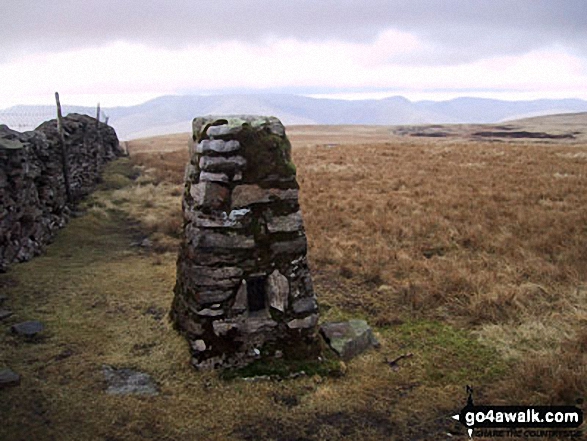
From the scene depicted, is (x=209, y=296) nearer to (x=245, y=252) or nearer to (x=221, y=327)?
(x=221, y=327)

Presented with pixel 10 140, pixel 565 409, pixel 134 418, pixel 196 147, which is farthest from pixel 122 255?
pixel 565 409

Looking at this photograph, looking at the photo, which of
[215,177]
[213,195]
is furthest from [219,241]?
[215,177]

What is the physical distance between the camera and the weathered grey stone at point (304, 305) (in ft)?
20.7

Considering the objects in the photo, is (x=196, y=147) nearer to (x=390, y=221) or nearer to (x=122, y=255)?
(x=122, y=255)

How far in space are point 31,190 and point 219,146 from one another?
7.26m

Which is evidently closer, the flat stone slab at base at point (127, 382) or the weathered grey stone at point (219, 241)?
the flat stone slab at base at point (127, 382)

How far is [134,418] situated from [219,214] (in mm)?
2491

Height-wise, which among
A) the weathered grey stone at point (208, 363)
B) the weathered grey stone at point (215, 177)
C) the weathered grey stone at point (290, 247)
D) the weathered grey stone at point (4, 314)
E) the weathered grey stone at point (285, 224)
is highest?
the weathered grey stone at point (215, 177)

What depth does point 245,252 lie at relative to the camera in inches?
239

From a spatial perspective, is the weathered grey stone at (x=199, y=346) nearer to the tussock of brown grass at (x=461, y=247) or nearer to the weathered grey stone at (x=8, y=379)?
the weathered grey stone at (x=8, y=379)

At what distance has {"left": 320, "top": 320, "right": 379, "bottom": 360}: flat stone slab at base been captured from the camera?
666 centimetres

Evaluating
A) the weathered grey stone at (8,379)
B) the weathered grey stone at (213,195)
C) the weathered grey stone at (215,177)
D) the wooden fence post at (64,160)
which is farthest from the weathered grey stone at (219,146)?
the wooden fence post at (64,160)

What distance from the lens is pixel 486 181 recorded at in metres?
19.7

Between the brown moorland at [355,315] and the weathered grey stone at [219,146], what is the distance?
2.72 meters
